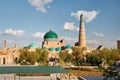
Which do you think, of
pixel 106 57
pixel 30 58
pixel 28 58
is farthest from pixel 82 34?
pixel 106 57

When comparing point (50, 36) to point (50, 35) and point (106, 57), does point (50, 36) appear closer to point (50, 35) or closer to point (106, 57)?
point (50, 35)

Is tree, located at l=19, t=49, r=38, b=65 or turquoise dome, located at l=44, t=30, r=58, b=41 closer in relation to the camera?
tree, located at l=19, t=49, r=38, b=65

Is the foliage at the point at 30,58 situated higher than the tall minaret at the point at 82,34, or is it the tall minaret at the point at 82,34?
the tall minaret at the point at 82,34

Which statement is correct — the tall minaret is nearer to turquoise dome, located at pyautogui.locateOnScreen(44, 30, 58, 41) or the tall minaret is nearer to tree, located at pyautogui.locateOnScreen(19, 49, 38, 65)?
turquoise dome, located at pyautogui.locateOnScreen(44, 30, 58, 41)

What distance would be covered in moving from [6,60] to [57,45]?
31.5 metres

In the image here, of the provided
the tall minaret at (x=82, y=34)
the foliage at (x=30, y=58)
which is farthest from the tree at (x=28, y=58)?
the tall minaret at (x=82, y=34)

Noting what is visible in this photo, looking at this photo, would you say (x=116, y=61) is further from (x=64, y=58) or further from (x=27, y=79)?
(x=27, y=79)

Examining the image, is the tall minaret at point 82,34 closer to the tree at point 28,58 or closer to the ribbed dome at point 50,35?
the ribbed dome at point 50,35

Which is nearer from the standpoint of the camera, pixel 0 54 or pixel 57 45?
pixel 0 54

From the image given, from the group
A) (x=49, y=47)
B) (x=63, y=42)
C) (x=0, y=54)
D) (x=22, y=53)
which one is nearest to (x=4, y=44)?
(x=49, y=47)

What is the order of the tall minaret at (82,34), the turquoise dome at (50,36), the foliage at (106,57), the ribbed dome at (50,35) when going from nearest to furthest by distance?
the foliage at (106,57) → the tall minaret at (82,34) → the turquoise dome at (50,36) → the ribbed dome at (50,35)

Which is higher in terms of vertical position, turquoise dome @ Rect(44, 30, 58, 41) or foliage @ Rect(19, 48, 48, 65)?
turquoise dome @ Rect(44, 30, 58, 41)

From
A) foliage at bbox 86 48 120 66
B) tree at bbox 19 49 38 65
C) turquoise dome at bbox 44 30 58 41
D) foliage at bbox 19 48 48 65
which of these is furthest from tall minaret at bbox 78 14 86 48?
tree at bbox 19 49 38 65

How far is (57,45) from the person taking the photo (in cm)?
8562
